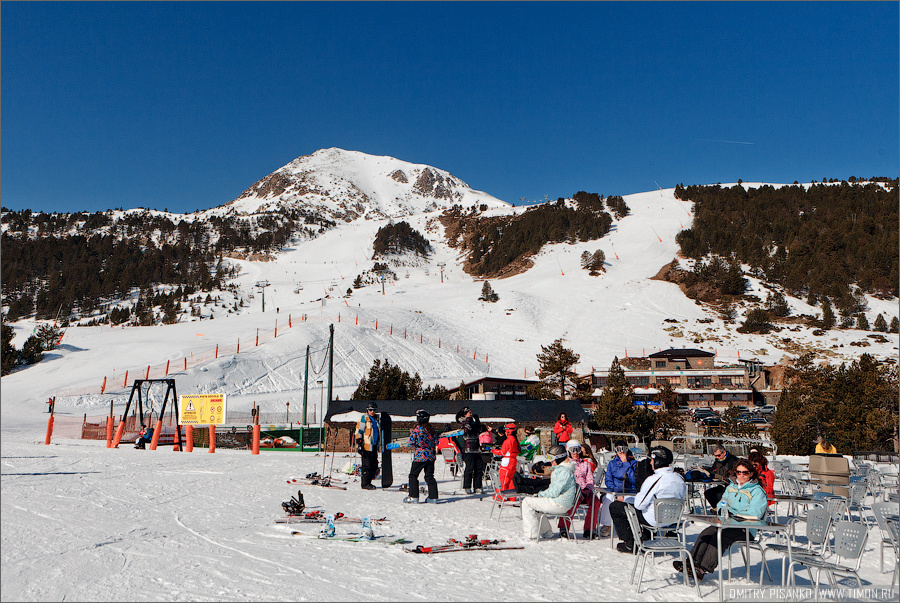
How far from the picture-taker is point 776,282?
89562mm

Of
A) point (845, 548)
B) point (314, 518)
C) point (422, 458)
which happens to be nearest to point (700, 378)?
point (422, 458)

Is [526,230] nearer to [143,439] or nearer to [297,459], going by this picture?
[143,439]

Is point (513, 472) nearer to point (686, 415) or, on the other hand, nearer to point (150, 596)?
point (150, 596)

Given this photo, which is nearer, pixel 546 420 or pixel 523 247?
pixel 546 420

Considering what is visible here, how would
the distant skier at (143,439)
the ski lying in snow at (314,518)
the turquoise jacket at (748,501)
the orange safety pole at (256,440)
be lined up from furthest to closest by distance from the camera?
→ the distant skier at (143,439) → the orange safety pole at (256,440) → the ski lying in snow at (314,518) → the turquoise jacket at (748,501)

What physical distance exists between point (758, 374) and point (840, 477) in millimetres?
53195

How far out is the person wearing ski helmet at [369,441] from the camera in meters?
11.2

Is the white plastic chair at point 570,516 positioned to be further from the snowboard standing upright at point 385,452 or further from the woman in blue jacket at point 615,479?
the snowboard standing upright at point 385,452

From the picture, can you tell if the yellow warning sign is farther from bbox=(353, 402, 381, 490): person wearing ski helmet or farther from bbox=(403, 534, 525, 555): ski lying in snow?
bbox=(403, 534, 525, 555): ski lying in snow

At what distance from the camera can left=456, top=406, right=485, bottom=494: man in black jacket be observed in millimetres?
11586

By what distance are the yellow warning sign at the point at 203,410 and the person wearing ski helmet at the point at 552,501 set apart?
60.3 feet

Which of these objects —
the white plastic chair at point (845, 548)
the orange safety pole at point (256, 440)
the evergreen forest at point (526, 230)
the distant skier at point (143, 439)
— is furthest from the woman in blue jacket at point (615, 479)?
the evergreen forest at point (526, 230)

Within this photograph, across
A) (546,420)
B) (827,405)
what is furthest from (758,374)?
(546,420)

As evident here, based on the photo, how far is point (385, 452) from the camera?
11.8m
